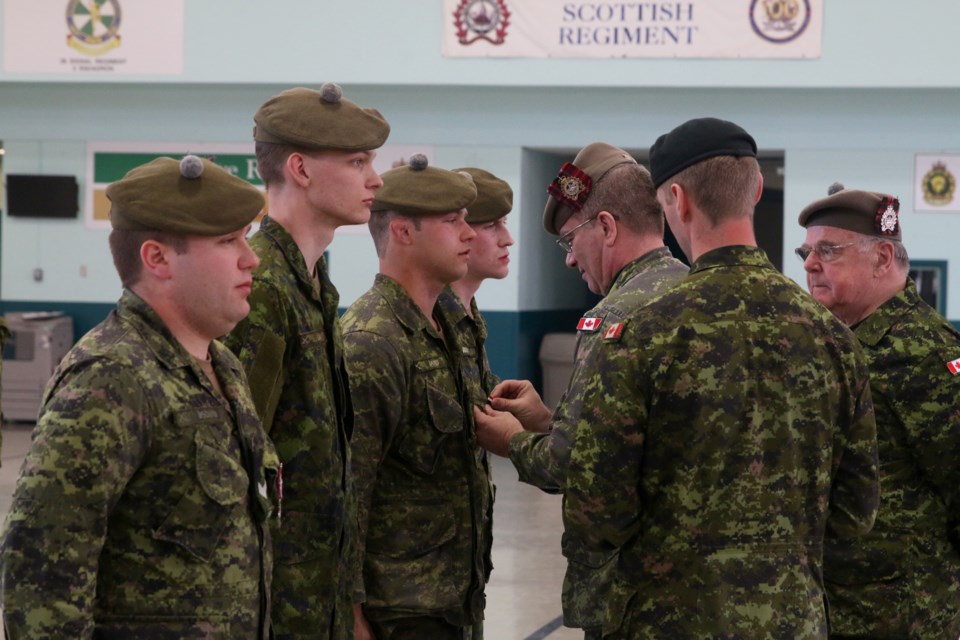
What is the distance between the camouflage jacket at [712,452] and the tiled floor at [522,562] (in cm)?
348

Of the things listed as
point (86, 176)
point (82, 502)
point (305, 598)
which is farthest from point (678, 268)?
point (86, 176)

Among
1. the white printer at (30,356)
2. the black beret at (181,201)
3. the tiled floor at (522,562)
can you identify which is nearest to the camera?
the black beret at (181,201)

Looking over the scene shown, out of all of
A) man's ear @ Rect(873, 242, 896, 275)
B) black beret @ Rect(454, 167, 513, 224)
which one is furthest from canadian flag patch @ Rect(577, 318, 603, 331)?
black beret @ Rect(454, 167, 513, 224)

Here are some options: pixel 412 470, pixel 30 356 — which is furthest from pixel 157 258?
pixel 30 356

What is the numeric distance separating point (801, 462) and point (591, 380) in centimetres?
41

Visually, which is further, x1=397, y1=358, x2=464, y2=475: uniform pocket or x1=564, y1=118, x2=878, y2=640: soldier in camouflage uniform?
x1=397, y1=358, x2=464, y2=475: uniform pocket

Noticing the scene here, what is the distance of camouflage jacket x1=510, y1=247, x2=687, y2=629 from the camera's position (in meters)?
2.66

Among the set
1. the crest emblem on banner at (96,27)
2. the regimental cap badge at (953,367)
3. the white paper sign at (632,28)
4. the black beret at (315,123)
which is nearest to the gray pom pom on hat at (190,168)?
the black beret at (315,123)

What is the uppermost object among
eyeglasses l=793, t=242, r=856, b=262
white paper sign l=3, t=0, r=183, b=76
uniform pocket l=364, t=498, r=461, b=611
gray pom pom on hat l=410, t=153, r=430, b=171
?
white paper sign l=3, t=0, r=183, b=76

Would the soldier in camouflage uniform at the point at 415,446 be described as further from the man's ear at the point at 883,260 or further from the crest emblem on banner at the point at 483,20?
the crest emblem on banner at the point at 483,20

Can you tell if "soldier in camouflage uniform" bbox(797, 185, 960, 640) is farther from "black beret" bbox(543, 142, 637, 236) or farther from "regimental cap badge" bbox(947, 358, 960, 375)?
"black beret" bbox(543, 142, 637, 236)

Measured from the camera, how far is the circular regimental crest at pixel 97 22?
11.5 metres

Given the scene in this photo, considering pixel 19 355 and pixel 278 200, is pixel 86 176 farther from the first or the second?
pixel 278 200

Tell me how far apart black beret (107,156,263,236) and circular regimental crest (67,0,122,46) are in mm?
9847
